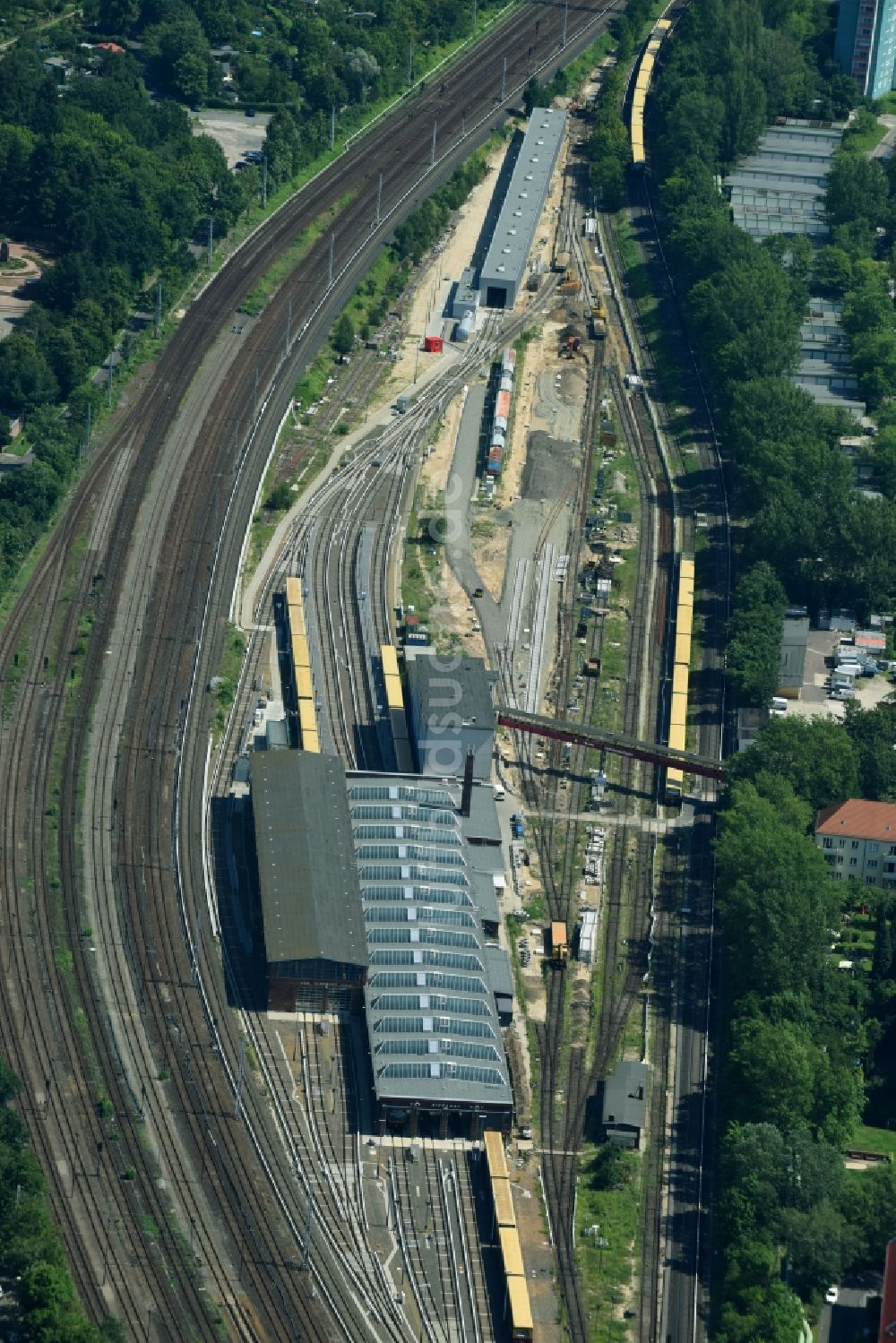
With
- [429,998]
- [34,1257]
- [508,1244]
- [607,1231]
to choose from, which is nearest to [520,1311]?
[508,1244]

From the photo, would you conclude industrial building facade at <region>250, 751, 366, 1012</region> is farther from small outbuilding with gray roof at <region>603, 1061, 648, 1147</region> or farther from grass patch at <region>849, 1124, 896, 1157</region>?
grass patch at <region>849, 1124, 896, 1157</region>

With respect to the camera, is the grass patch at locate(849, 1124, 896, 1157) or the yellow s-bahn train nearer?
the yellow s-bahn train

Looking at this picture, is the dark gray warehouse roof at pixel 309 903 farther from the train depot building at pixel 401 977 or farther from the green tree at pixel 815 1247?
the green tree at pixel 815 1247

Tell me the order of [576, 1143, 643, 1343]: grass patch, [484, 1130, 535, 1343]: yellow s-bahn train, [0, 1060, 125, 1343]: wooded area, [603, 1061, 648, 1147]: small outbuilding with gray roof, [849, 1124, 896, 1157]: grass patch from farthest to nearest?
[849, 1124, 896, 1157]: grass patch → [603, 1061, 648, 1147]: small outbuilding with gray roof → [576, 1143, 643, 1343]: grass patch → [484, 1130, 535, 1343]: yellow s-bahn train → [0, 1060, 125, 1343]: wooded area

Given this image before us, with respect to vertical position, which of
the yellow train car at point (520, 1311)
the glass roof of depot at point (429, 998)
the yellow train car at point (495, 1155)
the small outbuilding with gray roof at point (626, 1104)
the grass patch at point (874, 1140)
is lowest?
the yellow train car at point (520, 1311)

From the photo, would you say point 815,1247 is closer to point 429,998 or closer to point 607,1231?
point 607,1231

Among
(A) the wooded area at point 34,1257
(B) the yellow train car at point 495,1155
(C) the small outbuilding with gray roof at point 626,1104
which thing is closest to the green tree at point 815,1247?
(C) the small outbuilding with gray roof at point 626,1104

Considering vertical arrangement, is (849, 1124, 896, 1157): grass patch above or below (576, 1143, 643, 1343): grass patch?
above

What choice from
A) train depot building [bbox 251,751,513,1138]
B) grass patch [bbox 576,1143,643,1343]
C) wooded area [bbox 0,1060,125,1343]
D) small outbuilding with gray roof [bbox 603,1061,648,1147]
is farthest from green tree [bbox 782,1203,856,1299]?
wooded area [bbox 0,1060,125,1343]
